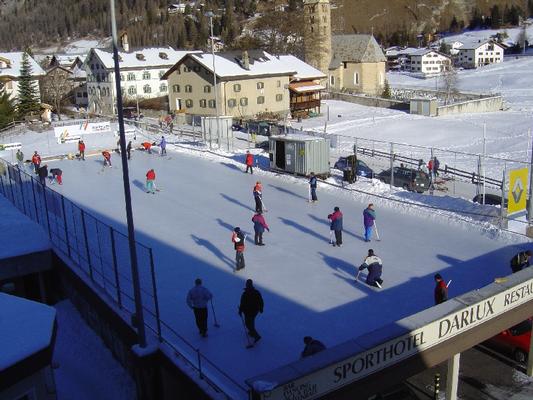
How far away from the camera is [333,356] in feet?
28.4

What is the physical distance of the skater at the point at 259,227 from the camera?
17.2m

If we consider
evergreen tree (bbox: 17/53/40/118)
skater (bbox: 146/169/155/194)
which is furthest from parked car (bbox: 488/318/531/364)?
evergreen tree (bbox: 17/53/40/118)

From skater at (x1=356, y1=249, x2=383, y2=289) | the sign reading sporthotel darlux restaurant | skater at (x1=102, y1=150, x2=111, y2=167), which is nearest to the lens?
the sign reading sporthotel darlux restaurant

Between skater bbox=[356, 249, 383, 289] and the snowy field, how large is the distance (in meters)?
0.23

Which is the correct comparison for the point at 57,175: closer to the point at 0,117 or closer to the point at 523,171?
the point at 523,171

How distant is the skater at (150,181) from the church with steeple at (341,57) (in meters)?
56.1

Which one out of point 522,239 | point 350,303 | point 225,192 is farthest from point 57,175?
point 522,239

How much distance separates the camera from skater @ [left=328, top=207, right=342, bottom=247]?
1719cm

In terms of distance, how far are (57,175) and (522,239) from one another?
20.4 metres

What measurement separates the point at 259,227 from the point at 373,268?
4.28 m

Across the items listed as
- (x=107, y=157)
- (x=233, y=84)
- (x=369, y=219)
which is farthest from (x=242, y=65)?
(x=369, y=219)

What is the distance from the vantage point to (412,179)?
1064 inches

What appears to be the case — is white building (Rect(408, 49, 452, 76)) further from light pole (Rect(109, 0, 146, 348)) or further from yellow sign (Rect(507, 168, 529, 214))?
light pole (Rect(109, 0, 146, 348))

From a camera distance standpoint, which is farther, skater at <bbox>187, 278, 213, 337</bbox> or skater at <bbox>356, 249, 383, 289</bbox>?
skater at <bbox>356, 249, 383, 289</bbox>
